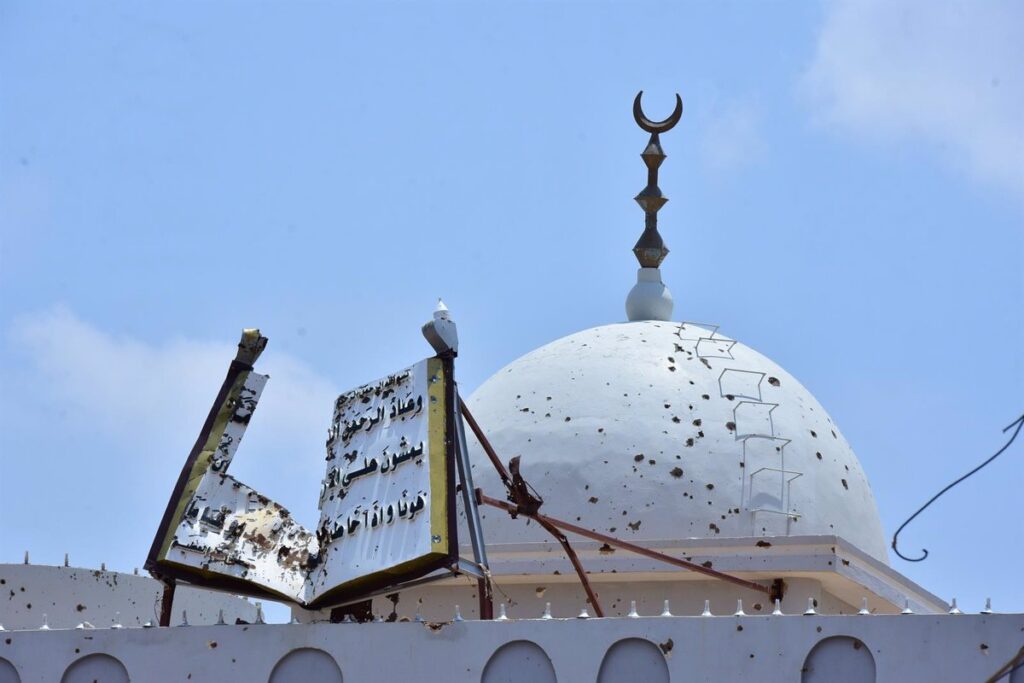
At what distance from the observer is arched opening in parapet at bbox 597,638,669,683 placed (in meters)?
15.2

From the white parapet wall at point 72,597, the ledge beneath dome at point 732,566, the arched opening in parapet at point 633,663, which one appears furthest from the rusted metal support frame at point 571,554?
the white parapet wall at point 72,597

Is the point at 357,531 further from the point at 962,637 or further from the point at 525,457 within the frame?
the point at 962,637

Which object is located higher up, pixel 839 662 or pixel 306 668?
pixel 306 668

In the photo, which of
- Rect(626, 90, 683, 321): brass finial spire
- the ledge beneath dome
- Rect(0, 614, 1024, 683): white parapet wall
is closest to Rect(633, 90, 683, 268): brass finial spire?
Rect(626, 90, 683, 321): brass finial spire

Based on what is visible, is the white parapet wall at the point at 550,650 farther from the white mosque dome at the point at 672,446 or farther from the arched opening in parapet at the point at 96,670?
the white mosque dome at the point at 672,446

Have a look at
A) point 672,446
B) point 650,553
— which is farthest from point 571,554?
point 672,446

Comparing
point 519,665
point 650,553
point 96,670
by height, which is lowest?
point 519,665

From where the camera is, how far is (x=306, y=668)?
16141 mm

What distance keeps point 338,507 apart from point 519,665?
8.43ft

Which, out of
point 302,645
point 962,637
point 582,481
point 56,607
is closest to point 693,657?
point 962,637

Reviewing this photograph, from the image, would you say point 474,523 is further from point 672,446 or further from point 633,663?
point 672,446

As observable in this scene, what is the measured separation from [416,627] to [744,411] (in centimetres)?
550

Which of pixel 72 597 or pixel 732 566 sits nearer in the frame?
pixel 732 566

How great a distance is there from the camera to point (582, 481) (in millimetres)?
19500
